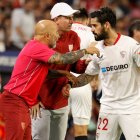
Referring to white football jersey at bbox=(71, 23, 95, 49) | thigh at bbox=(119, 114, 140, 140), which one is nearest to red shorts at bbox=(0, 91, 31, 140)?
thigh at bbox=(119, 114, 140, 140)

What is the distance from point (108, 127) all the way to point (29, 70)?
1.09 meters

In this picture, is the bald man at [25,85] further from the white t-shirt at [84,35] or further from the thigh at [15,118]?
the white t-shirt at [84,35]

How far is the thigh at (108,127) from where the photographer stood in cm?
715

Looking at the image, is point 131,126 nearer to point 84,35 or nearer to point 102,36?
point 102,36

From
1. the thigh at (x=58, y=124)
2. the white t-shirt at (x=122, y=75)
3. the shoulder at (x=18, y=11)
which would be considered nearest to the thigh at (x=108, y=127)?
the white t-shirt at (x=122, y=75)

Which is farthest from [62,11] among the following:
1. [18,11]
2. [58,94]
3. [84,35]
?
[18,11]

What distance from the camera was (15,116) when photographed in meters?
6.94

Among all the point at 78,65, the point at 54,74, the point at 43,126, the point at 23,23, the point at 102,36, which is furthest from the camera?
the point at 23,23

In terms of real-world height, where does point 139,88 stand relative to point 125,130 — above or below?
above

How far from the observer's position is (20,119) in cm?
693

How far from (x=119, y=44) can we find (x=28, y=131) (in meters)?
1.39

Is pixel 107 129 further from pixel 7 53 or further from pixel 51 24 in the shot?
pixel 7 53

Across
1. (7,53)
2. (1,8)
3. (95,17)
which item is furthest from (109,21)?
(1,8)

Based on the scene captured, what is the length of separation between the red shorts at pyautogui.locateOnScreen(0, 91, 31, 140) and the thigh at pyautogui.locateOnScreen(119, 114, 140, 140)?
1061 mm
